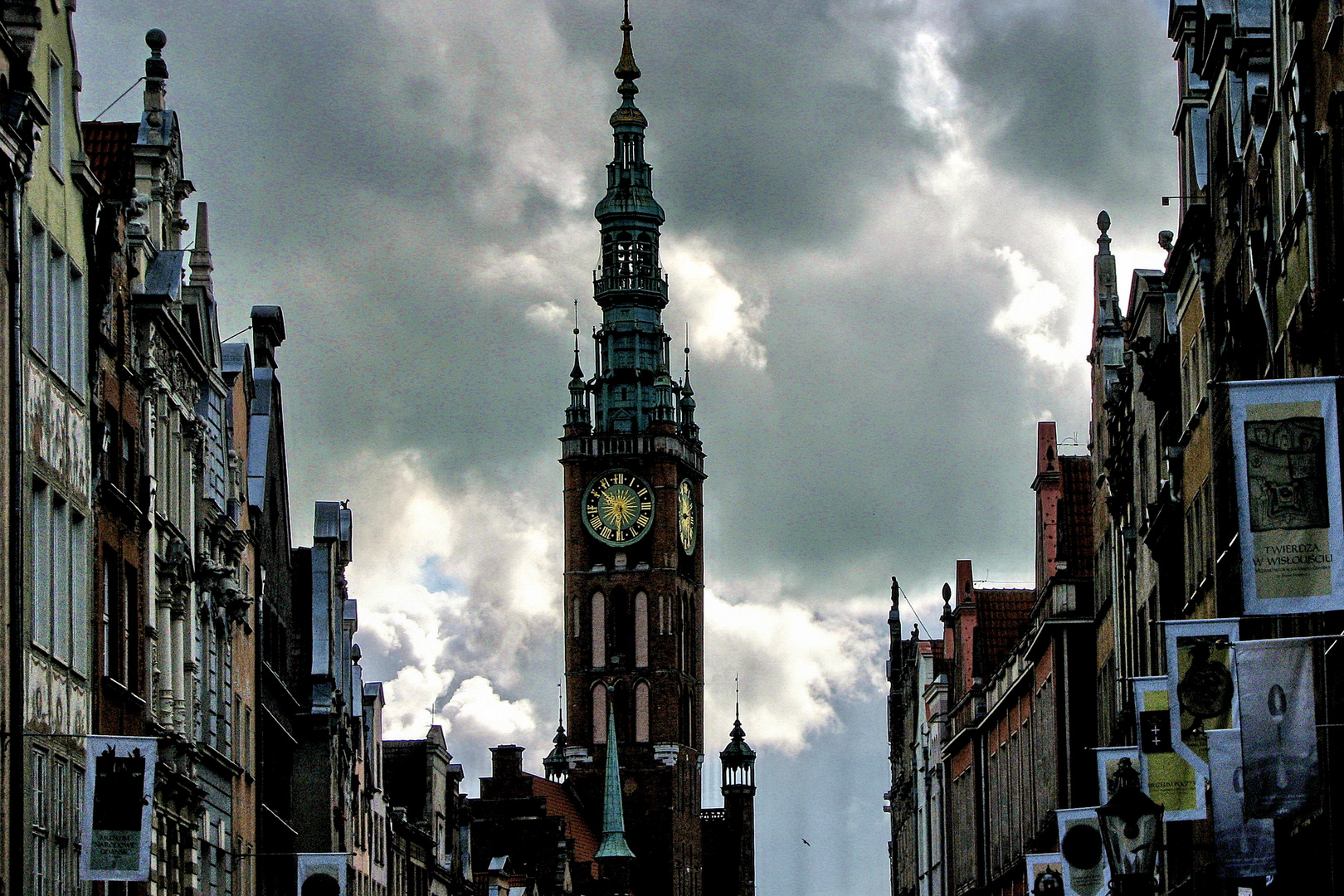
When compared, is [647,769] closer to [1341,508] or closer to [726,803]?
[726,803]

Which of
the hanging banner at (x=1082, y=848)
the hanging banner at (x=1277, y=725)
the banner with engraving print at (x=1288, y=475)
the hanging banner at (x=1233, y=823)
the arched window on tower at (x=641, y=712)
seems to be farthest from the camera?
the arched window on tower at (x=641, y=712)

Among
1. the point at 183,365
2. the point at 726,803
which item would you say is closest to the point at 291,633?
the point at 183,365

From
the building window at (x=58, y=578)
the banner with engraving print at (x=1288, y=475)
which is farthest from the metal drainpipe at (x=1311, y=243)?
the building window at (x=58, y=578)

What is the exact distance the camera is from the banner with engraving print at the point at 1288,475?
24.7 meters

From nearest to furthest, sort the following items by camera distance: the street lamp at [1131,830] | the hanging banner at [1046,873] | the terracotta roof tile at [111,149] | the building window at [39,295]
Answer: the street lamp at [1131,830] < the building window at [39,295] < the terracotta roof tile at [111,149] < the hanging banner at [1046,873]

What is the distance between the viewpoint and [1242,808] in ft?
90.2

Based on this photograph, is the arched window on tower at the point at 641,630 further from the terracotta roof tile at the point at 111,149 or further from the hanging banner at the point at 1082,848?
the hanging banner at the point at 1082,848

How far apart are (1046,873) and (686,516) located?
125242 mm

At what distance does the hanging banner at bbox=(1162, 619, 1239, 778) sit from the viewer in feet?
101

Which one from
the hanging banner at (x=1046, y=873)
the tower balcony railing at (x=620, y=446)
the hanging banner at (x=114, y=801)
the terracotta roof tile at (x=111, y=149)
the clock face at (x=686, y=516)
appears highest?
the tower balcony railing at (x=620, y=446)

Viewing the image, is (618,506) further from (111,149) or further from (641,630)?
(111,149)

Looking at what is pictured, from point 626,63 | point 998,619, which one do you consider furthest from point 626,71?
point 998,619

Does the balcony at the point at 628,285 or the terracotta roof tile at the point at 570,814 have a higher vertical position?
the balcony at the point at 628,285

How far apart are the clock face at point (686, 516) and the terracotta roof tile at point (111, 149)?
125 m
